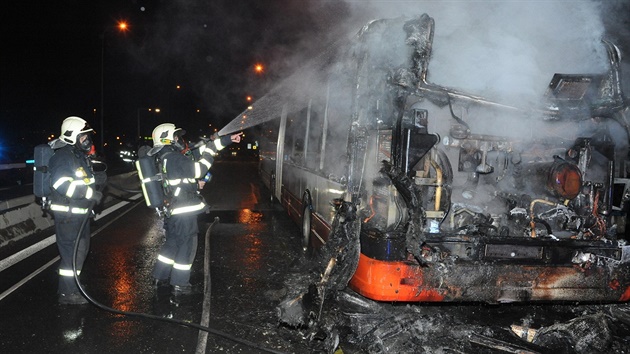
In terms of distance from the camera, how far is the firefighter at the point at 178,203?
488 centimetres

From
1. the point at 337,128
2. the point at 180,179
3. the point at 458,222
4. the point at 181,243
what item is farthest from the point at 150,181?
the point at 458,222

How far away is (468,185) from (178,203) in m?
3.15

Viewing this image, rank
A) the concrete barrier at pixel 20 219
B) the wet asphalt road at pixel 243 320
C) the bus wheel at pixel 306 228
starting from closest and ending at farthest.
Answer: the wet asphalt road at pixel 243 320 → the bus wheel at pixel 306 228 → the concrete barrier at pixel 20 219

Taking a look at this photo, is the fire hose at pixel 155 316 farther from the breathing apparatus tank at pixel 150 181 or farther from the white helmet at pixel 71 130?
the white helmet at pixel 71 130

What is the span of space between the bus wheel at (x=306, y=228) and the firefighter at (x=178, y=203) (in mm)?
1962

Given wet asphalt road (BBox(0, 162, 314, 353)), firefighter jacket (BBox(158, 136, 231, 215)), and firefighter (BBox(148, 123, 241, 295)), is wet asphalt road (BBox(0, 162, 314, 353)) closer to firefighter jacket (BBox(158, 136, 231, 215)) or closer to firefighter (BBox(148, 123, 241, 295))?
firefighter (BBox(148, 123, 241, 295))

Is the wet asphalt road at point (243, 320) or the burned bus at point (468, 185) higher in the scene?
the burned bus at point (468, 185)

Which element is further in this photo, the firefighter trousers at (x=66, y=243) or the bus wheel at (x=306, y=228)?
the bus wheel at (x=306, y=228)

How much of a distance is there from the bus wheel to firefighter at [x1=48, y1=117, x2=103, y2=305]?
300cm

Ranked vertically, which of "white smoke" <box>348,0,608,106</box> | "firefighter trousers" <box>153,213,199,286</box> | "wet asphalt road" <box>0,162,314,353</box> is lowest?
"wet asphalt road" <box>0,162,314,353</box>

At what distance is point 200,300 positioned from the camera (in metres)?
4.80

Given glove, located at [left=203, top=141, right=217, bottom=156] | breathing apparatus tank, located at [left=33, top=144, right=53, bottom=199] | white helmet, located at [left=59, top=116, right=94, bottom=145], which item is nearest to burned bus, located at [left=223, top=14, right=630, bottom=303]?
glove, located at [left=203, top=141, right=217, bottom=156]

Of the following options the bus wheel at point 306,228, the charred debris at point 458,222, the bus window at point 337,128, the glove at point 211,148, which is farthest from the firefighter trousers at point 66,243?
the bus wheel at point 306,228

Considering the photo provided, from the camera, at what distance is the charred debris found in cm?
376
